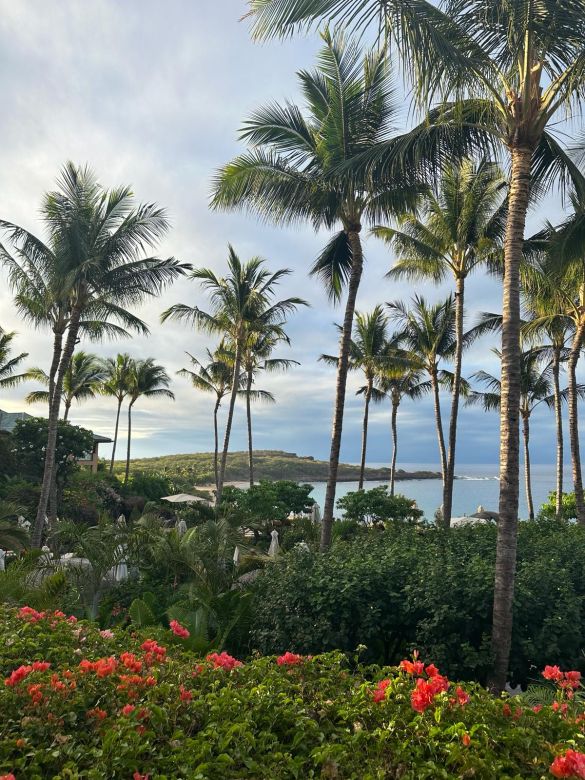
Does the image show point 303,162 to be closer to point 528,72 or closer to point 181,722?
point 528,72

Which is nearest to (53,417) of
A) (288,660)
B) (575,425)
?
(288,660)

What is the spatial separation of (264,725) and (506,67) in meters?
7.11

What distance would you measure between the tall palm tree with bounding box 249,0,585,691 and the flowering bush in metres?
2.81

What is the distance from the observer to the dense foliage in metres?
5.05

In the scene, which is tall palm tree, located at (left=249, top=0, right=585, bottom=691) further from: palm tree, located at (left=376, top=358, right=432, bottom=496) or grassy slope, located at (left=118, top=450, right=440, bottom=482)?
grassy slope, located at (left=118, top=450, right=440, bottom=482)

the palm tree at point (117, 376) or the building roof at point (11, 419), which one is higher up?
the palm tree at point (117, 376)

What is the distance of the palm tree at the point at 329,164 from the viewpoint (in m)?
10.2

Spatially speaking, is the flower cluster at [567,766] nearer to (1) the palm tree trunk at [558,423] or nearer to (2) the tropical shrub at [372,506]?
(2) the tropical shrub at [372,506]

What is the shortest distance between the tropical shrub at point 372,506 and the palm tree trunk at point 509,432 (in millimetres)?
11739

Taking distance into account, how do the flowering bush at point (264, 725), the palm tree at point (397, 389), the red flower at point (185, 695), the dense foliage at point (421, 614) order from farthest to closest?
the palm tree at point (397, 389)
the dense foliage at point (421, 614)
the red flower at point (185, 695)
the flowering bush at point (264, 725)

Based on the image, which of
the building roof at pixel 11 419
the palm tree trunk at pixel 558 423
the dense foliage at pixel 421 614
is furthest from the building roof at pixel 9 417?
the dense foliage at pixel 421 614

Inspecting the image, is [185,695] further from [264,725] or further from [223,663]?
[223,663]

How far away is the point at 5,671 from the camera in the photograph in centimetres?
324

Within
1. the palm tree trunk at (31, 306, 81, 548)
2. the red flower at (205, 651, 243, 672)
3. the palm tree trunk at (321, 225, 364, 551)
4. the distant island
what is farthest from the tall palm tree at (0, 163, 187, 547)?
the distant island
